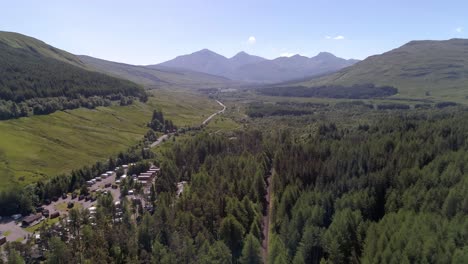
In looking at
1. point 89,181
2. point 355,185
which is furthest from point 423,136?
point 89,181

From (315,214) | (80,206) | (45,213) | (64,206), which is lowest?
(64,206)

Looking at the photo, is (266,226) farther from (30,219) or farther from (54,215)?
(30,219)

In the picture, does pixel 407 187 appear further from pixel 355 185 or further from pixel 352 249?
pixel 352 249

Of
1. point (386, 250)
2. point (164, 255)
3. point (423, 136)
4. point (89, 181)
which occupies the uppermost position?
point (423, 136)

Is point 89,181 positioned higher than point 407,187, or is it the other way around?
point 407,187

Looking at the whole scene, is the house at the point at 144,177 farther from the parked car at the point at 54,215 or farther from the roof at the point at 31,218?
the roof at the point at 31,218

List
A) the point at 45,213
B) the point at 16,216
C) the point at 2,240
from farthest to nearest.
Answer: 1. the point at 45,213
2. the point at 16,216
3. the point at 2,240

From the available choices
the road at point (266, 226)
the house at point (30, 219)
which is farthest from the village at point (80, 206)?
the road at point (266, 226)

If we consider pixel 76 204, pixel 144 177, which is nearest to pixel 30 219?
pixel 76 204
